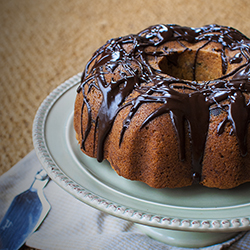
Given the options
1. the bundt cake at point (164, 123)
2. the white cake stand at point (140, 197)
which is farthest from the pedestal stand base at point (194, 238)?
the bundt cake at point (164, 123)

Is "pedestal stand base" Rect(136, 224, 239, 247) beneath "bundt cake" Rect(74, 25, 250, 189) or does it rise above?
beneath

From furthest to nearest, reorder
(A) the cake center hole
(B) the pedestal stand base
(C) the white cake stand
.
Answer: (A) the cake center hole → (B) the pedestal stand base → (C) the white cake stand

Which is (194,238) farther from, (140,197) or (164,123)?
(164,123)

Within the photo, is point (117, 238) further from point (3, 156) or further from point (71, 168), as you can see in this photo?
point (3, 156)

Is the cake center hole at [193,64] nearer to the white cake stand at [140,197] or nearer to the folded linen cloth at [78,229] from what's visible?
the white cake stand at [140,197]

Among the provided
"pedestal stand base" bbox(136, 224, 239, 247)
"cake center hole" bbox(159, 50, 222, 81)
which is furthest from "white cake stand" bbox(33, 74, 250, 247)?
"cake center hole" bbox(159, 50, 222, 81)

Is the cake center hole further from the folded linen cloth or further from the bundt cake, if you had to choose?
the folded linen cloth

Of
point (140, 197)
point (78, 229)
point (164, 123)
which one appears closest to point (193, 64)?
point (164, 123)
